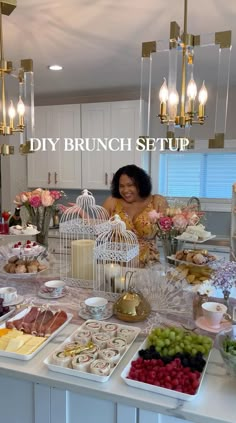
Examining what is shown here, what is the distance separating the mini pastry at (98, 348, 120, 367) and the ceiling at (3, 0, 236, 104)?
5.69ft

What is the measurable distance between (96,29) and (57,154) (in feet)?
6.50

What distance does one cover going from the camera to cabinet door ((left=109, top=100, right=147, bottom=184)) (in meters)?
3.54

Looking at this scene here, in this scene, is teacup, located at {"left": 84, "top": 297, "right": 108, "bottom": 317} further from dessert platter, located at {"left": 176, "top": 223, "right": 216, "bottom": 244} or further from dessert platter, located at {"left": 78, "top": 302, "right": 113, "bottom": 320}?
dessert platter, located at {"left": 176, "top": 223, "right": 216, "bottom": 244}

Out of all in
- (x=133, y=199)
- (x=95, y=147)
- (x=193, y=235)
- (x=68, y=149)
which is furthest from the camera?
(x=68, y=149)

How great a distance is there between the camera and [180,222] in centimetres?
170

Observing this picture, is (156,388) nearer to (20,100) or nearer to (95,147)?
(20,100)

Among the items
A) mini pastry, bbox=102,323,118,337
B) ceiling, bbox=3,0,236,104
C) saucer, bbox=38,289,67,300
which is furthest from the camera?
ceiling, bbox=3,0,236,104

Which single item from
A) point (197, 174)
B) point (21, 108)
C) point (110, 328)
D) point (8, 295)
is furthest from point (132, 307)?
point (197, 174)

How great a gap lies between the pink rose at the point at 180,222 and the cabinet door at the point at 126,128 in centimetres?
195

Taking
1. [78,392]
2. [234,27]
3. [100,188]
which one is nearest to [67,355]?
[78,392]

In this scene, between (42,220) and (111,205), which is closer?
(42,220)

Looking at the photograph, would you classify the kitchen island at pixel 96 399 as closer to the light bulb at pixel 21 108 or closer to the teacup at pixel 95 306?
the teacup at pixel 95 306

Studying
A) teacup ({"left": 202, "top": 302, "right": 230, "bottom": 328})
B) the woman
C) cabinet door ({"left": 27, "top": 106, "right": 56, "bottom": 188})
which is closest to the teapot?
teacup ({"left": 202, "top": 302, "right": 230, "bottom": 328})

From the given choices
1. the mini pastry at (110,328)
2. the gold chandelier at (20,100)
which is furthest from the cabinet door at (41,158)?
the mini pastry at (110,328)
